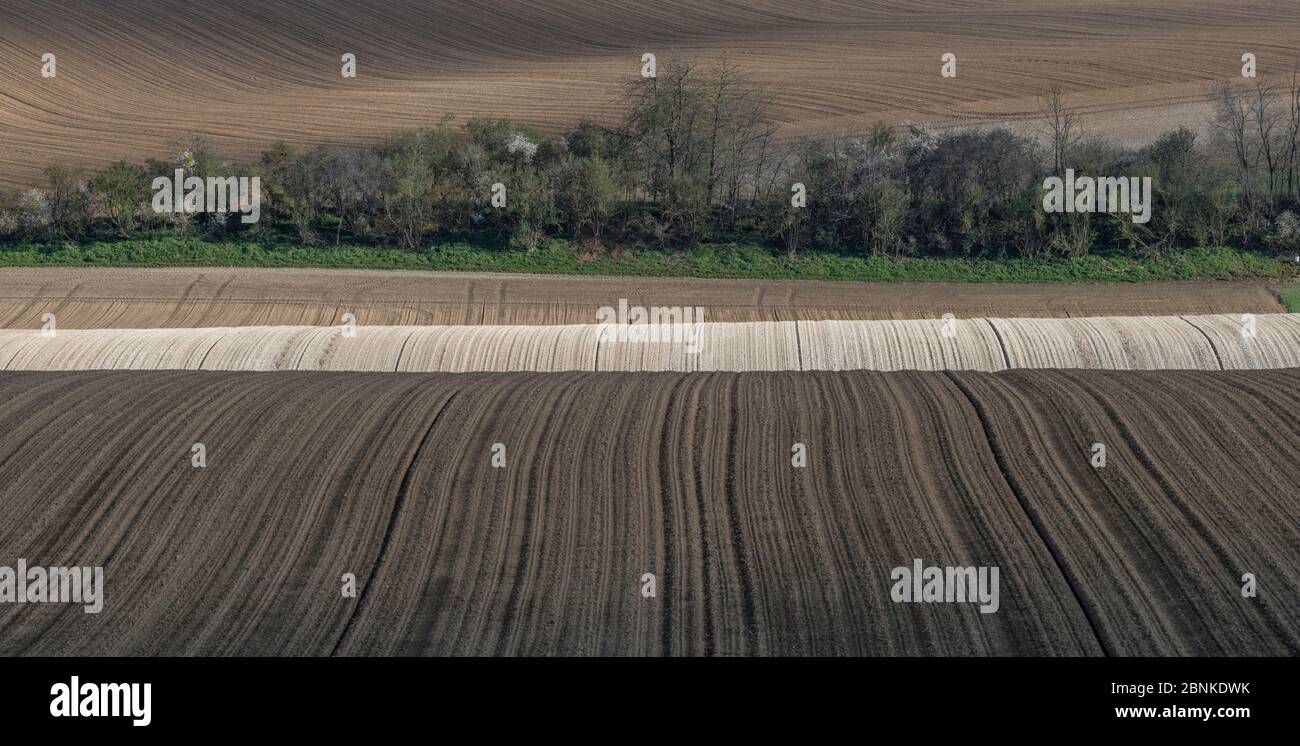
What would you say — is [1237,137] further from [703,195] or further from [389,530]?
[389,530]

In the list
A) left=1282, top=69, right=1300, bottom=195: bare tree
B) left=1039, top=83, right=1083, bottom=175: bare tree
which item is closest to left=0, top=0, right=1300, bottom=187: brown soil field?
left=1039, top=83, right=1083, bottom=175: bare tree

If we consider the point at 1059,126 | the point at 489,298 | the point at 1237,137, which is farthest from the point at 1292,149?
the point at 489,298

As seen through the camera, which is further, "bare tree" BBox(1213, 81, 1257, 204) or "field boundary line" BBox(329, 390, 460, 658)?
"bare tree" BBox(1213, 81, 1257, 204)

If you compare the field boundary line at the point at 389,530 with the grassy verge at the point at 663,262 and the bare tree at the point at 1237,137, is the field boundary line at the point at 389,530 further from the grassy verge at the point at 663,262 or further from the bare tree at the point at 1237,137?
the bare tree at the point at 1237,137

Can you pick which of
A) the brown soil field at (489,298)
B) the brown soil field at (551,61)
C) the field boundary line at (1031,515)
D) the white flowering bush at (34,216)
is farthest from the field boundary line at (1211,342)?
the white flowering bush at (34,216)

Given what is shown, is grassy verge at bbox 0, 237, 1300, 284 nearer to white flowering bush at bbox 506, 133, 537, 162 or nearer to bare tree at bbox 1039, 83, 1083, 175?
white flowering bush at bbox 506, 133, 537, 162

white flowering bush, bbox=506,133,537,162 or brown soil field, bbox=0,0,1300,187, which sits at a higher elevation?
brown soil field, bbox=0,0,1300,187

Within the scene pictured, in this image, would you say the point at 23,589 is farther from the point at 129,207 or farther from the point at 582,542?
the point at 129,207
